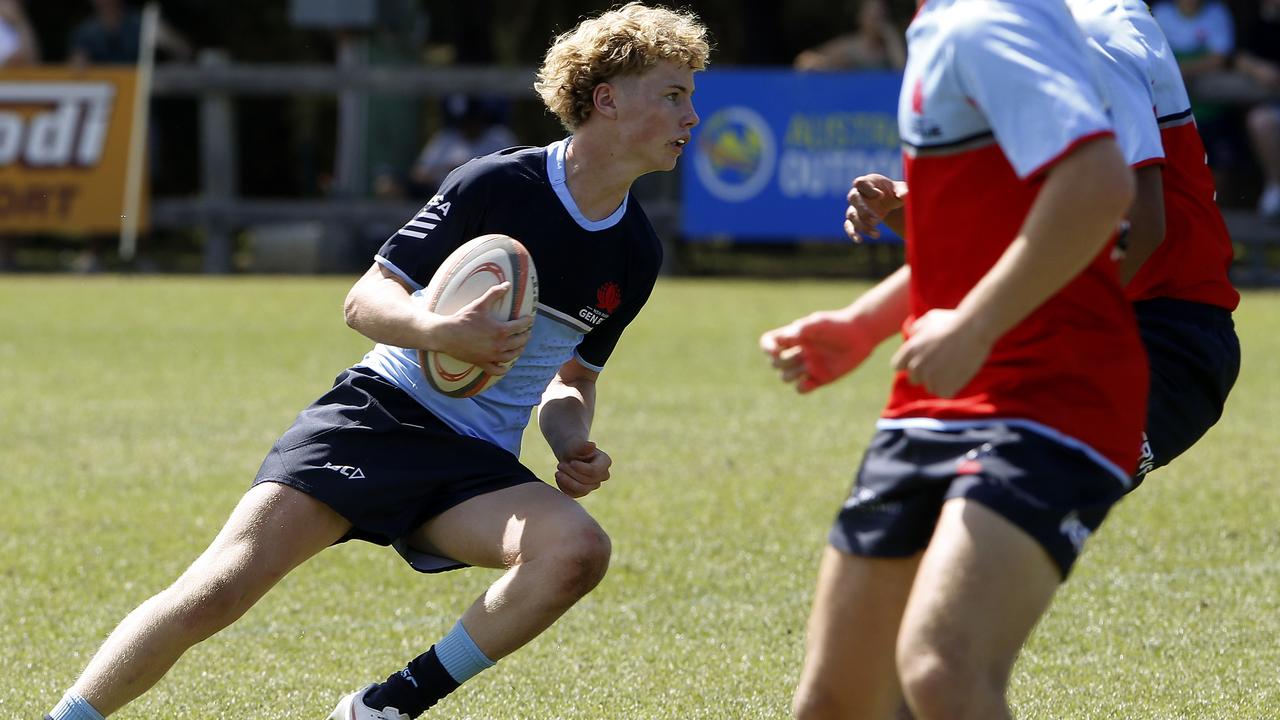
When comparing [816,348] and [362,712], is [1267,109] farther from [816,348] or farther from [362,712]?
[816,348]

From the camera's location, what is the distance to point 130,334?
1181 centimetres

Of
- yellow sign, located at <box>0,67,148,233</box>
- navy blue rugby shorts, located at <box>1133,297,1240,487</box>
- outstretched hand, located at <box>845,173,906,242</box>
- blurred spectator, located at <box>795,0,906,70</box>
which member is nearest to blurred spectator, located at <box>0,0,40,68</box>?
yellow sign, located at <box>0,67,148,233</box>

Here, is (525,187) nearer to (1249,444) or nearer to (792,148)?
(1249,444)

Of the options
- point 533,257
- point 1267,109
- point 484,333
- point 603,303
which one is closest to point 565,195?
point 533,257

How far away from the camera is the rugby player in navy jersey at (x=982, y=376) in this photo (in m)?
2.60

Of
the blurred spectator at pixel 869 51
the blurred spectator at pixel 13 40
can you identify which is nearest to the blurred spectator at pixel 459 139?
the blurred spectator at pixel 869 51

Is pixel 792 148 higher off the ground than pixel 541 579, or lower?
lower

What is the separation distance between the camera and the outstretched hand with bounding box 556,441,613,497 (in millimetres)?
3973

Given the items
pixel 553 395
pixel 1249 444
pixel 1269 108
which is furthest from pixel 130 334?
pixel 1269 108

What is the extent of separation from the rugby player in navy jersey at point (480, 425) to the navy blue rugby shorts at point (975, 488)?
3.31ft

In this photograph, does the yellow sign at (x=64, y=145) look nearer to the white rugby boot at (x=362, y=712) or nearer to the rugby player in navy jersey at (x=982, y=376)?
the white rugby boot at (x=362, y=712)

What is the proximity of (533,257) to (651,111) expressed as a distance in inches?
16.6

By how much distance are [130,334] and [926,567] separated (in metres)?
9.97

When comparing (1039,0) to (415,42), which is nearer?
(1039,0)
